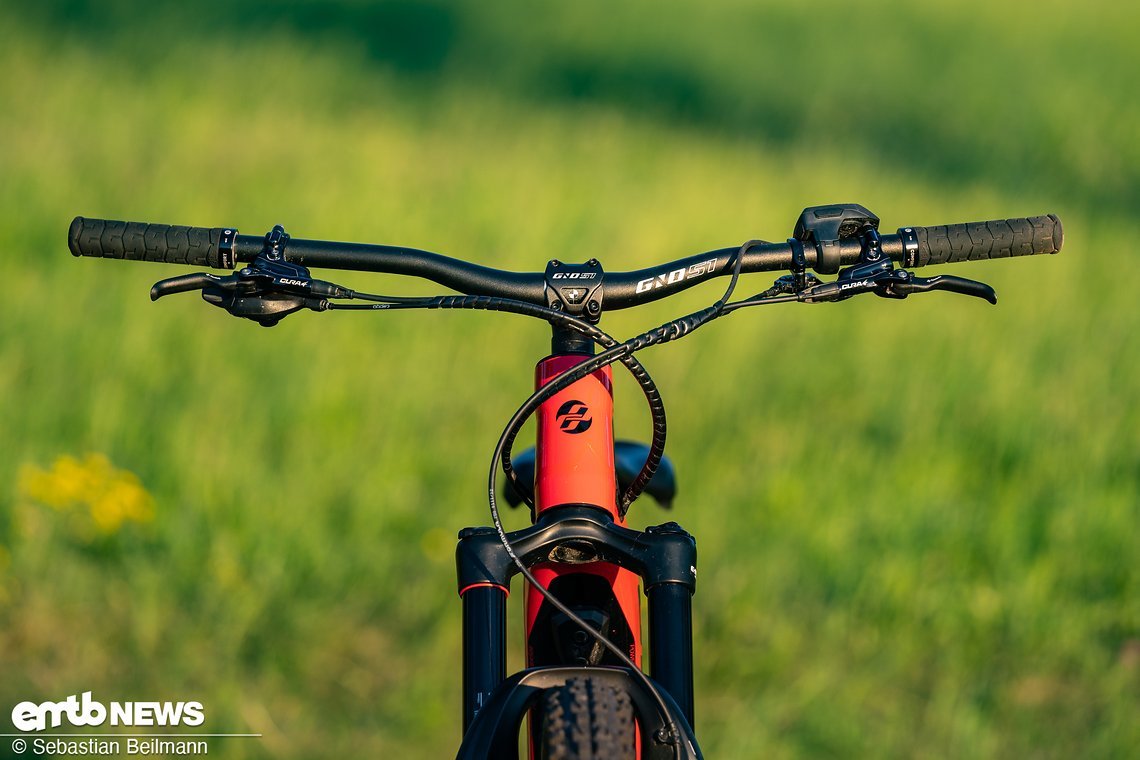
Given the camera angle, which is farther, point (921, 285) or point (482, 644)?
point (921, 285)

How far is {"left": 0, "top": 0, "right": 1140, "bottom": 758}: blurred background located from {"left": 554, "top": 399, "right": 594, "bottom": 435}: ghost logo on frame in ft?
7.81

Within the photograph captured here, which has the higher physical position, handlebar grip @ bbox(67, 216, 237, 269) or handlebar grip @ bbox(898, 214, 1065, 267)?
handlebar grip @ bbox(67, 216, 237, 269)

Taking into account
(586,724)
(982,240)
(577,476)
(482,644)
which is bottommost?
(586,724)

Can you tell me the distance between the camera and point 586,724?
1707 millimetres

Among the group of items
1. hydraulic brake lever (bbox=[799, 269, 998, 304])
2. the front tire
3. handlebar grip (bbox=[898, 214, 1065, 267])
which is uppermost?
handlebar grip (bbox=[898, 214, 1065, 267])

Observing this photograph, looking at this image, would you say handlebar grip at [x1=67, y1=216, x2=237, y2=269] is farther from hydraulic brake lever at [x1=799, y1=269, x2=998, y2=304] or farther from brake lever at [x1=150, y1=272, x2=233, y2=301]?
hydraulic brake lever at [x1=799, y1=269, x2=998, y2=304]

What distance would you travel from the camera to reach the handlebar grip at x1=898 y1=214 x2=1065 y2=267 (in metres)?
2.28

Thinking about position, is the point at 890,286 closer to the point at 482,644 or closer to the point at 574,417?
the point at 574,417

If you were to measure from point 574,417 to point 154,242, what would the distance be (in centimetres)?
83

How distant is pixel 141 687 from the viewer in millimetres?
4395

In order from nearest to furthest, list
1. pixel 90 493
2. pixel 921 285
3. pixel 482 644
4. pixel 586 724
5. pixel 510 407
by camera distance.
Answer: pixel 586 724
pixel 482 644
pixel 921 285
pixel 90 493
pixel 510 407

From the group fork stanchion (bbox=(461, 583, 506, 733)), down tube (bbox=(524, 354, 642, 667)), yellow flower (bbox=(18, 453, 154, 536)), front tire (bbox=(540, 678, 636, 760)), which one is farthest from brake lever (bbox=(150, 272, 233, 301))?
yellow flower (bbox=(18, 453, 154, 536))

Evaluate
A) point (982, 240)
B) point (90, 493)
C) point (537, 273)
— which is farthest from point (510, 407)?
point (982, 240)

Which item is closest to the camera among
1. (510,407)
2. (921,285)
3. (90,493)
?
(921,285)
